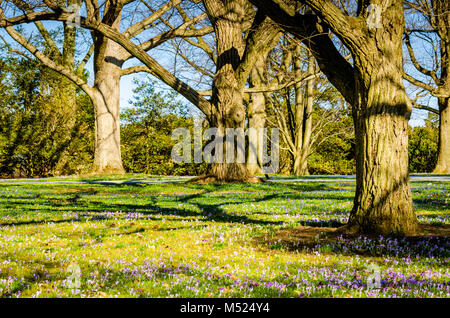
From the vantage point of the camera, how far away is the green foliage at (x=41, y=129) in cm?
2608

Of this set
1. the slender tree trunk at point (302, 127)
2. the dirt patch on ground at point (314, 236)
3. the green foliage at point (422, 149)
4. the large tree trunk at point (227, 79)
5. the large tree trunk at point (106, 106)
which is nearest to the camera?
the dirt patch on ground at point (314, 236)

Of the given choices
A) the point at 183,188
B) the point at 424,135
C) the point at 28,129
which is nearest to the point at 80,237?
the point at 183,188

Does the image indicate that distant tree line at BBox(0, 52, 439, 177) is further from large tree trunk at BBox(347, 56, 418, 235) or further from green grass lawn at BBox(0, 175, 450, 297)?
large tree trunk at BBox(347, 56, 418, 235)

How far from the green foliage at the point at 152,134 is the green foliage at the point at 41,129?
3.57 meters

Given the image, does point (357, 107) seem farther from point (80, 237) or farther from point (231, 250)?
point (80, 237)

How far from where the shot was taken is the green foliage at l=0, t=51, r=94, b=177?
2608cm

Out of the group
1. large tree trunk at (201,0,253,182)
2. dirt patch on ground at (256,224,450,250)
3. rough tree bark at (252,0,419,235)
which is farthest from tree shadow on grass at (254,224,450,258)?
large tree trunk at (201,0,253,182)

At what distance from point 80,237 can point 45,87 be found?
28104 millimetres

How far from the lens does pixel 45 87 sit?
29.5m

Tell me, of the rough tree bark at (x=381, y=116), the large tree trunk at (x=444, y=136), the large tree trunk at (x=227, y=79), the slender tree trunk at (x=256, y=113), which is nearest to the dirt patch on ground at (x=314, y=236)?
the rough tree bark at (x=381, y=116)

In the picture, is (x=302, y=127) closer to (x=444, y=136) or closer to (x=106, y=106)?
(x=444, y=136)

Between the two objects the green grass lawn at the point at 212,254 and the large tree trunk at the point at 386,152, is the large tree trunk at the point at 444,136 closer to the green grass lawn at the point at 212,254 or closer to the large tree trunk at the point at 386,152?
the green grass lawn at the point at 212,254

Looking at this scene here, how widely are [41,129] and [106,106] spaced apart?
6.90 meters
